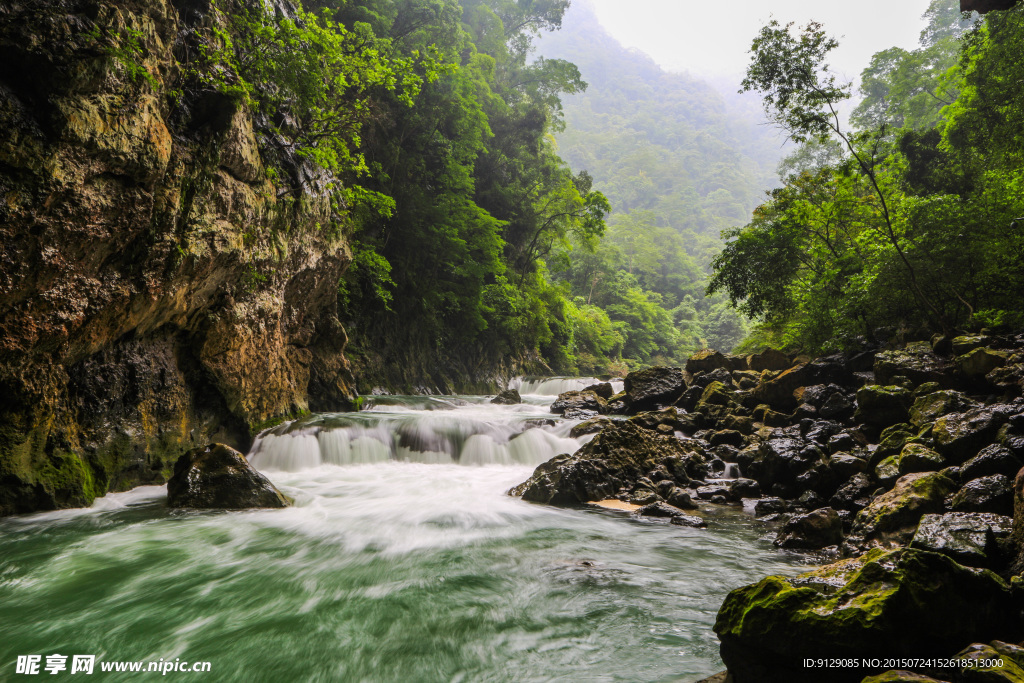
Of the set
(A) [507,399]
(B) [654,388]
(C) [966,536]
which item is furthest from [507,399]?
(C) [966,536]

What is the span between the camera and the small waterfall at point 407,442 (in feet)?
31.2

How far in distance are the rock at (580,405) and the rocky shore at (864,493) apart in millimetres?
2603

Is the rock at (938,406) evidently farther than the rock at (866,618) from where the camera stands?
Yes

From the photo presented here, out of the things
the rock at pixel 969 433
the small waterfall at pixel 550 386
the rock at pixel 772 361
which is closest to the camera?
the rock at pixel 969 433

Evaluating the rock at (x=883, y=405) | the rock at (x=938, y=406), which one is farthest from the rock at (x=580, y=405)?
the rock at (x=938, y=406)

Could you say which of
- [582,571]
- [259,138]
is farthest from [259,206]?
[582,571]

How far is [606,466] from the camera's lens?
796cm

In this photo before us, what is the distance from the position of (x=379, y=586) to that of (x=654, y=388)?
41.3ft

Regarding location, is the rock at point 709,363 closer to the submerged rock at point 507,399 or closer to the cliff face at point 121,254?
the submerged rock at point 507,399

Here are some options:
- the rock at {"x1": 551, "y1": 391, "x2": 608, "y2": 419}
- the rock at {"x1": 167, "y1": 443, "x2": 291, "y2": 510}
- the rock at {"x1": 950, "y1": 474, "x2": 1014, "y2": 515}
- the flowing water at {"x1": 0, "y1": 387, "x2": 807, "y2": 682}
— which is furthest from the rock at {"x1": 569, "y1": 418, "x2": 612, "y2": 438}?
the rock at {"x1": 950, "y1": 474, "x2": 1014, "y2": 515}

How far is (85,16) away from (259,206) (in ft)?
13.2

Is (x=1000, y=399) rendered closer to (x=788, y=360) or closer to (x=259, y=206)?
(x=788, y=360)

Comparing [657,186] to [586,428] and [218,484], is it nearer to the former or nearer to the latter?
[586,428]

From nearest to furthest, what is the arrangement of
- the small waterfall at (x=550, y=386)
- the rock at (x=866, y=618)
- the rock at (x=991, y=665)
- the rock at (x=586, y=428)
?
1. the rock at (x=991, y=665)
2. the rock at (x=866, y=618)
3. the rock at (x=586, y=428)
4. the small waterfall at (x=550, y=386)
